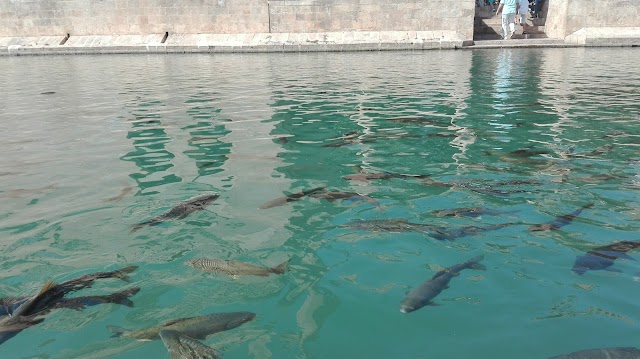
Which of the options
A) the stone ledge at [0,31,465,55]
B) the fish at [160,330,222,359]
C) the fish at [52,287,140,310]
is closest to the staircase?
the stone ledge at [0,31,465,55]

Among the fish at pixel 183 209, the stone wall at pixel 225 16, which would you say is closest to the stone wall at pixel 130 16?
the stone wall at pixel 225 16

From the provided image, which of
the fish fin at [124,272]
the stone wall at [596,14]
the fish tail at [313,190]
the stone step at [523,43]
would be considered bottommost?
the fish fin at [124,272]

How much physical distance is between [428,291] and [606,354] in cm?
105

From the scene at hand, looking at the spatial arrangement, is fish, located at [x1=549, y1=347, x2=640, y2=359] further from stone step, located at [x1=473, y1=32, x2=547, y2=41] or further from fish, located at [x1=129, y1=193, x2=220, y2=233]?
stone step, located at [x1=473, y1=32, x2=547, y2=41]

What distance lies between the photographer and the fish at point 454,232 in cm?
405

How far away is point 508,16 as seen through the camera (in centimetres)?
2289

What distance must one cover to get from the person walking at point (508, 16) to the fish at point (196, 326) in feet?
74.5

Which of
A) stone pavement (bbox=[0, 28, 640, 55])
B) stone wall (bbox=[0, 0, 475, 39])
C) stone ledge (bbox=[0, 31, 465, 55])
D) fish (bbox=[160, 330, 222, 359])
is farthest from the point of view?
stone wall (bbox=[0, 0, 475, 39])

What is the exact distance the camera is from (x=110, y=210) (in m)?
4.82

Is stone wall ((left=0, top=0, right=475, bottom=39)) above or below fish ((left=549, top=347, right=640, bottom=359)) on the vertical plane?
above

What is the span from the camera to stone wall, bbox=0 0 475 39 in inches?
958

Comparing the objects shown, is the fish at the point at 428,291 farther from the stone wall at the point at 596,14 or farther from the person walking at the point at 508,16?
the stone wall at the point at 596,14

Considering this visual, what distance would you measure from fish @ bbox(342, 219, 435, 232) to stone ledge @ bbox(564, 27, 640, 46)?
73.4 feet

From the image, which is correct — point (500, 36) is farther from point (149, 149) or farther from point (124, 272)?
point (124, 272)
